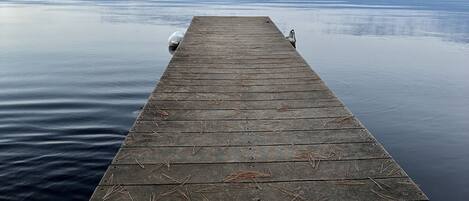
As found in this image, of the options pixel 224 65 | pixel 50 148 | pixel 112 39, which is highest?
pixel 224 65

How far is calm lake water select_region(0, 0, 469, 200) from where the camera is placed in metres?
7.79

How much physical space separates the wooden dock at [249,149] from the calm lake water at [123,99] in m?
2.26

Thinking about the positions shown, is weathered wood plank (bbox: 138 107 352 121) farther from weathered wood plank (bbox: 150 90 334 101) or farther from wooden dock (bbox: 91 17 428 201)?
weathered wood plank (bbox: 150 90 334 101)

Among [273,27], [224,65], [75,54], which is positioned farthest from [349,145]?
[75,54]

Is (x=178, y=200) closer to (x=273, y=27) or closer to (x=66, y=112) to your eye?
(x=66, y=112)

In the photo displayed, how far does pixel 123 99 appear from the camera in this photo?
12.5 metres

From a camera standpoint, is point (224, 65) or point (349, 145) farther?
point (224, 65)

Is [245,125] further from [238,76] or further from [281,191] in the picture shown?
[238,76]

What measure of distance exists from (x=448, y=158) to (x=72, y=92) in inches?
419

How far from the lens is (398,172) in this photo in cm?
416

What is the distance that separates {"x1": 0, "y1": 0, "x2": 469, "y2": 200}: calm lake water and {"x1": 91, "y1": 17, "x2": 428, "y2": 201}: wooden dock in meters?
2.26

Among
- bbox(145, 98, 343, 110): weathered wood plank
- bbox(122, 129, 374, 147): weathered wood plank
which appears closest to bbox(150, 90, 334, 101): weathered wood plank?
bbox(145, 98, 343, 110): weathered wood plank

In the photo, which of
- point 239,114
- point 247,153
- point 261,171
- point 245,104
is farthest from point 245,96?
point 261,171

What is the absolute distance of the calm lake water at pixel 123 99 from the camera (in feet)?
25.5
